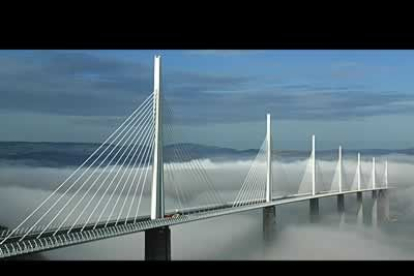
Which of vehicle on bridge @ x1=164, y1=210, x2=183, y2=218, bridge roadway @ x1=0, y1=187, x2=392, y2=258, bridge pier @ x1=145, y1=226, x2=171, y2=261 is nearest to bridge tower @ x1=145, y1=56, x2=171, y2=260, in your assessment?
bridge pier @ x1=145, y1=226, x2=171, y2=261

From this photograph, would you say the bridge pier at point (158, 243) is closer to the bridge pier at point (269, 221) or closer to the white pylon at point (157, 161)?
the white pylon at point (157, 161)

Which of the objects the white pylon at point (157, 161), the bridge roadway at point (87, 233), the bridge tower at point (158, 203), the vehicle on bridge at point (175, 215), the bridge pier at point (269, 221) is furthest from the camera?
the bridge pier at point (269, 221)

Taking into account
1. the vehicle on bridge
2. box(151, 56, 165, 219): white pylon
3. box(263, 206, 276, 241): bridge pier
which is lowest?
box(263, 206, 276, 241): bridge pier

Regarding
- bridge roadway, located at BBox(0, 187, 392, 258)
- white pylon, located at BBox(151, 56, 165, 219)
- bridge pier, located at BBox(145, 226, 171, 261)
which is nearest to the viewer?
bridge roadway, located at BBox(0, 187, 392, 258)

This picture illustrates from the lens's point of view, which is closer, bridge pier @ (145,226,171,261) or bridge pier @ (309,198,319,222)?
bridge pier @ (145,226,171,261)

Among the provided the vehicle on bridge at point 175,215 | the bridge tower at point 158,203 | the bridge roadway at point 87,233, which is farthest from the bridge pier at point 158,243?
the vehicle on bridge at point 175,215

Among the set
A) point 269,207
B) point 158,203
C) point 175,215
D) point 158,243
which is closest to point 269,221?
point 269,207

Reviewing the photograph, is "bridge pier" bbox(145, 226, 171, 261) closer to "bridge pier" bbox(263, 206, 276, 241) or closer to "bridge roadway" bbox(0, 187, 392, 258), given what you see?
"bridge roadway" bbox(0, 187, 392, 258)
